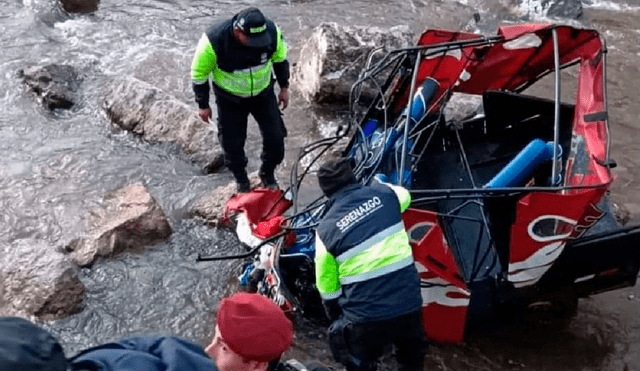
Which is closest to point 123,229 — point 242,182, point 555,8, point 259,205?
point 242,182

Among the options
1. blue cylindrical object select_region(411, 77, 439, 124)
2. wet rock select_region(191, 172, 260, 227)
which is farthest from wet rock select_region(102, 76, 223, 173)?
blue cylindrical object select_region(411, 77, 439, 124)

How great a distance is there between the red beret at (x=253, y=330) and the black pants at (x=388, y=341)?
1935 mm

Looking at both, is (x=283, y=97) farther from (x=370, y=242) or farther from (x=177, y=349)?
(x=177, y=349)

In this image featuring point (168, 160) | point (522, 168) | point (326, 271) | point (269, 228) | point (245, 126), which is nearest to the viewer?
point (326, 271)

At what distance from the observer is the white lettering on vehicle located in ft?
15.1

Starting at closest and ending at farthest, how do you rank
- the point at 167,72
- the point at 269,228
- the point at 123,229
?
the point at 269,228 < the point at 123,229 < the point at 167,72

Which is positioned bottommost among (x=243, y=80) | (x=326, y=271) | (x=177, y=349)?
(x=326, y=271)

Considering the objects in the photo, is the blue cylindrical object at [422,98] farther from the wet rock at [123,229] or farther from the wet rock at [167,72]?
the wet rock at [167,72]

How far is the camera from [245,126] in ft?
22.9

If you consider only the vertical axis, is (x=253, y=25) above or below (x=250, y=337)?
below

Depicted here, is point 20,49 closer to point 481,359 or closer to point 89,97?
point 89,97

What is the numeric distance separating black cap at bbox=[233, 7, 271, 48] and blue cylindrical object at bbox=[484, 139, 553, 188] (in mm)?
2092

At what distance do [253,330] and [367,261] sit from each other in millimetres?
1813

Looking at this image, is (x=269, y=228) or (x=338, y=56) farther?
(x=338, y=56)
